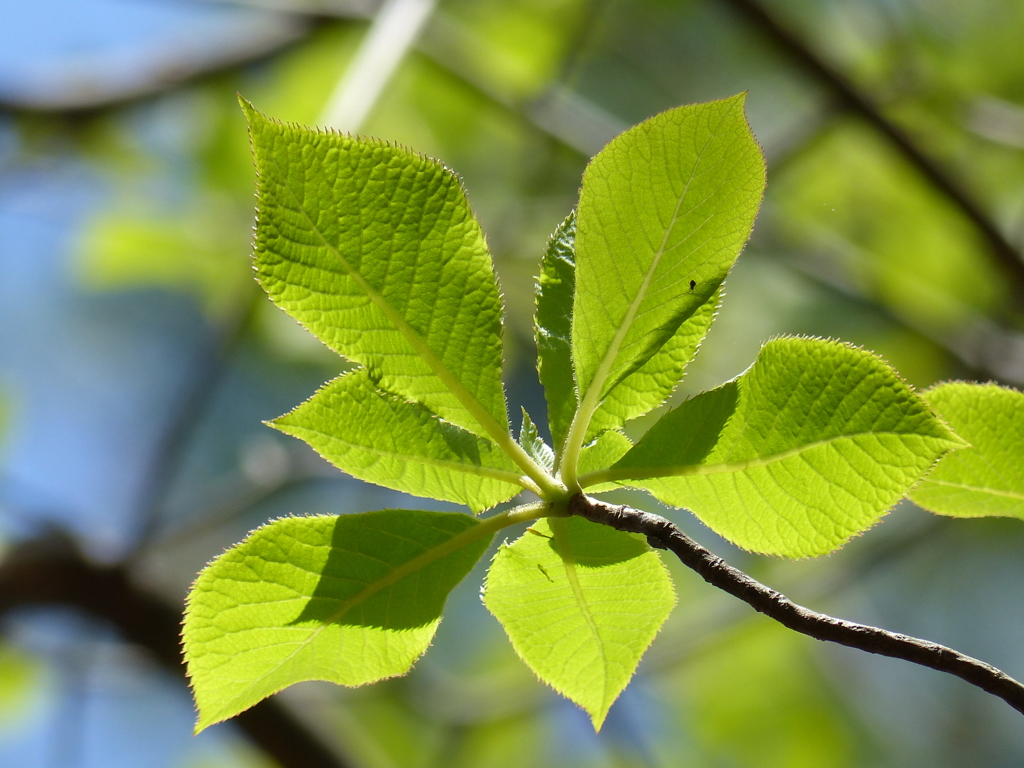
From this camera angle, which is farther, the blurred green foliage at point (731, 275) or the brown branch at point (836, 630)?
the blurred green foliage at point (731, 275)

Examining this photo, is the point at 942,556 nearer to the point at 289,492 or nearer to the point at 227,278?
the point at 289,492

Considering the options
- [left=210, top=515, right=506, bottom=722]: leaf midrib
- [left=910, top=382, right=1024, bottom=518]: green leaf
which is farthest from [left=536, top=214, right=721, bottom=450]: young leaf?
[left=910, top=382, right=1024, bottom=518]: green leaf

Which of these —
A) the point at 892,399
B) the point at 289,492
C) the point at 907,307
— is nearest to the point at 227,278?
the point at 289,492

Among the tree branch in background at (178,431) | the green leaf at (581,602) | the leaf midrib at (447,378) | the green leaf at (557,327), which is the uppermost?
the green leaf at (557,327)

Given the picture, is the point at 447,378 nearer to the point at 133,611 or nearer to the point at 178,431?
the point at 178,431

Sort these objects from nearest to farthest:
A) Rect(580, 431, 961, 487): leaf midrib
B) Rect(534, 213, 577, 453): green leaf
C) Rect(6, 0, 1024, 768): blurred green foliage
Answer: Rect(580, 431, 961, 487): leaf midrib, Rect(534, 213, 577, 453): green leaf, Rect(6, 0, 1024, 768): blurred green foliage

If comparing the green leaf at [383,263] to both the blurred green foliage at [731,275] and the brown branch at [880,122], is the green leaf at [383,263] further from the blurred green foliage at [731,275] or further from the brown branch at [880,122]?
the blurred green foliage at [731,275]

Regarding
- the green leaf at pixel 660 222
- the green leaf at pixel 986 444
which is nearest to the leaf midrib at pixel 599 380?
the green leaf at pixel 660 222

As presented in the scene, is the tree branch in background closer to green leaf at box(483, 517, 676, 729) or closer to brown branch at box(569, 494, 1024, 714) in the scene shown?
green leaf at box(483, 517, 676, 729)

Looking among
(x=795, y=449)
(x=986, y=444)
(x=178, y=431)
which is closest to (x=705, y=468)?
(x=795, y=449)
